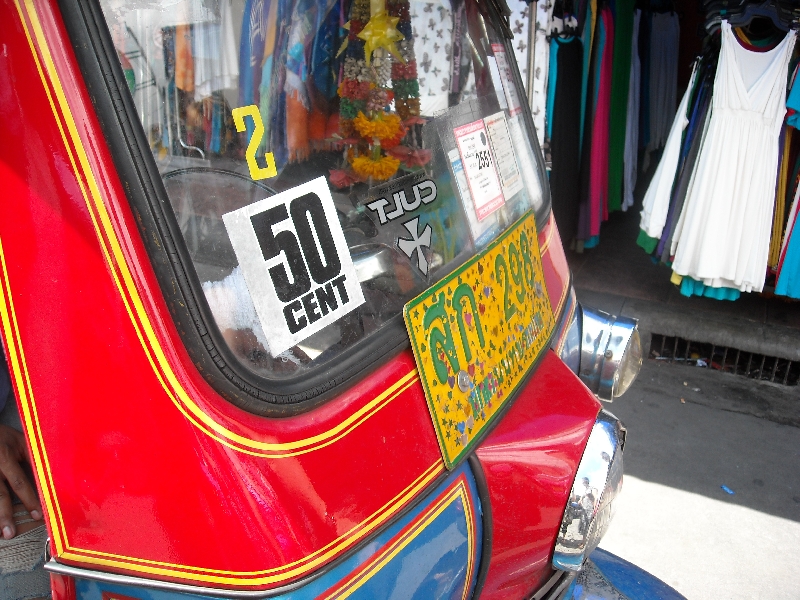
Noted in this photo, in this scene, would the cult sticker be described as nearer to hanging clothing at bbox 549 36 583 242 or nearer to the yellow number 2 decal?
the yellow number 2 decal

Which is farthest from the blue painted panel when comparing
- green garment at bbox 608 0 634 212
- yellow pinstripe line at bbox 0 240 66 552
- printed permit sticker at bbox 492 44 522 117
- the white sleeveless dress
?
green garment at bbox 608 0 634 212

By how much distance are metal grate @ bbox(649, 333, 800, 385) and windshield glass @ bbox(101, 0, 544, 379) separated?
3.18m

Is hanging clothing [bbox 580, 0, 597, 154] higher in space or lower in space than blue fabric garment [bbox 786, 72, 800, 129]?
higher

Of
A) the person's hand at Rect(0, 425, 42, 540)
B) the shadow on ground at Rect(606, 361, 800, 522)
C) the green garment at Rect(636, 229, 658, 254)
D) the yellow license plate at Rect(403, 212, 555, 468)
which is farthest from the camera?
the green garment at Rect(636, 229, 658, 254)

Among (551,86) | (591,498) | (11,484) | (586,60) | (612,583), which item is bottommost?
(612,583)

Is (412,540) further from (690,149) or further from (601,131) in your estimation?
(601,131)

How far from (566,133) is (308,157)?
3.84m

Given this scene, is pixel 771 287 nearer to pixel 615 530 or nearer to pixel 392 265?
pixel 615 530

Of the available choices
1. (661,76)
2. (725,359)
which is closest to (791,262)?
(725,359)

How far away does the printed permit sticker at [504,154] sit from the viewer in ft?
5.07

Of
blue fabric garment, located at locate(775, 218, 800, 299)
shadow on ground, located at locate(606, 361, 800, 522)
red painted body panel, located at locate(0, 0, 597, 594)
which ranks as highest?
red painted body panel, located at locate(0, 0, 597, 594)

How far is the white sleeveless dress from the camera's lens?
3600 millimetres

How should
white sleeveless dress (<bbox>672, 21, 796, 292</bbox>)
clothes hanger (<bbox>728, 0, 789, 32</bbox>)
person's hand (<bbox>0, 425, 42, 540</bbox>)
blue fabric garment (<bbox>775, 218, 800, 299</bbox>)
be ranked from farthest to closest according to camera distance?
1. blue fabric garment (<bbox>775, 218, 800, 299</bbox>)
2. white sleeveless dress (<bbox>672, 21, 796, 292</bbox>)
3. clothes hanger (<bbox>728, 0, 789, 32</bbox>)
4. person's hand (<bbox>0, 425, 42, 540</bbox>)

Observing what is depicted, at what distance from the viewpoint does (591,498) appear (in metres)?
1.16
